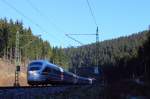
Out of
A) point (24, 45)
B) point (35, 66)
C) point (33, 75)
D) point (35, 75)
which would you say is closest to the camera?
point (35, 75)

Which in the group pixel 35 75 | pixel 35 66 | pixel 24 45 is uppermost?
pixel 24 45

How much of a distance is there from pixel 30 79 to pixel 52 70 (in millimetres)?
3043

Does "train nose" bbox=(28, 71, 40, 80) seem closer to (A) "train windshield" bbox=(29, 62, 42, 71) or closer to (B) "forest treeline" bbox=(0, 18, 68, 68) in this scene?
(A) "train windshield" bbox=(29, 62, 42, 71)

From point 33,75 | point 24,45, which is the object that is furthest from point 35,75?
point 24,45

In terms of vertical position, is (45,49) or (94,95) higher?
(45,49)

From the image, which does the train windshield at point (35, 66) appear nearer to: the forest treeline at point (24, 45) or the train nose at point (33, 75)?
the train nose at point (33, 75)

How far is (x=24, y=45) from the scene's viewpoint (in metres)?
123

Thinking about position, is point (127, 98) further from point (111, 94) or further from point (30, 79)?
point (30, 79)

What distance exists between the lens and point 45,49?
561 ft

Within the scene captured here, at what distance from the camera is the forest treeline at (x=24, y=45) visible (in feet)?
413

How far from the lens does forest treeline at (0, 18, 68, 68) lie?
126 metres

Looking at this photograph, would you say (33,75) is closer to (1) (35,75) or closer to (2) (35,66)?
(1) (35,75)

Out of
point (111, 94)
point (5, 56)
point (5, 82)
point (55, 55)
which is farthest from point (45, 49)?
point (111, 94)

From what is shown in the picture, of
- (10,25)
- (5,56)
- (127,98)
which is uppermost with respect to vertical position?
(10,25)
